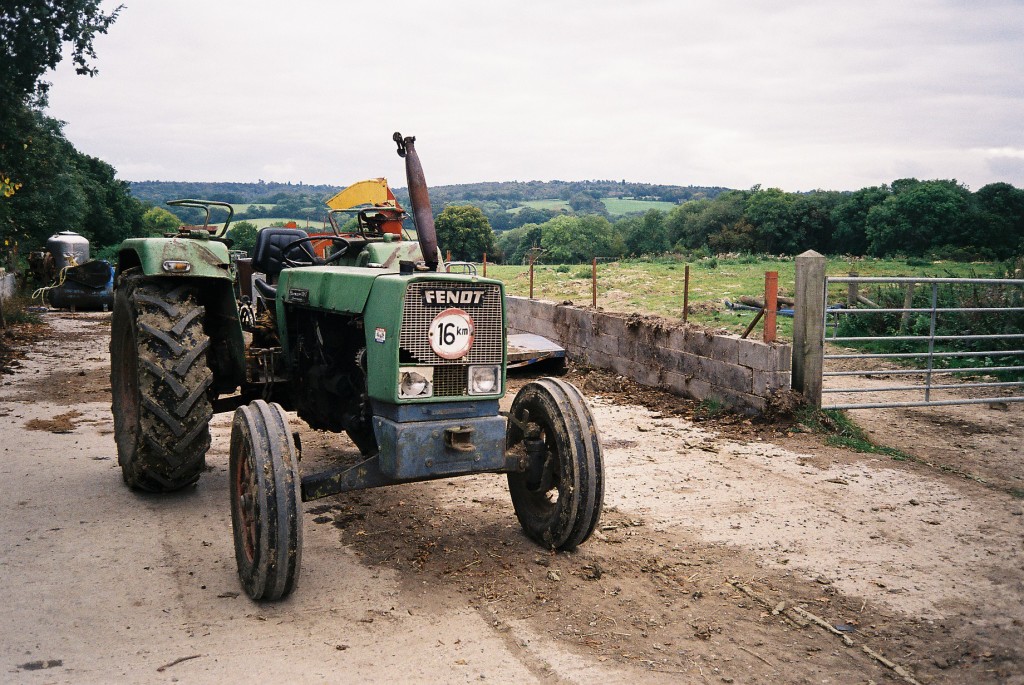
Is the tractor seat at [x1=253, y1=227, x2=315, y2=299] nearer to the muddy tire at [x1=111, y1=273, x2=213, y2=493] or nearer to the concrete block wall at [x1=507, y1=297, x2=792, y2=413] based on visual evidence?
the muddy tire at [x1=111, y1=273, x2=213, y2=493]

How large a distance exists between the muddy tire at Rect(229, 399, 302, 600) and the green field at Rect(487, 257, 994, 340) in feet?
25.4

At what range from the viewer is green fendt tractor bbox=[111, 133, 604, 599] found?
3932 millimetres

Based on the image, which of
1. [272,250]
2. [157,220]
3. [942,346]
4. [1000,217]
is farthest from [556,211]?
[157,220]

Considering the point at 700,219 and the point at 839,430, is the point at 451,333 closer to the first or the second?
the point at 839,430

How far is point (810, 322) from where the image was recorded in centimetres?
750

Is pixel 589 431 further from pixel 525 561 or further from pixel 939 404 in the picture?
pixel 939 404

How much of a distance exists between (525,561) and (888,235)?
1700 inches

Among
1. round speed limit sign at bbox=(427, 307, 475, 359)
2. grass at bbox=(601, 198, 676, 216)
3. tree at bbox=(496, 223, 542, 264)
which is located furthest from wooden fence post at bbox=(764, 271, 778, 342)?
grass at bbox=(601, 198, 676, 216)

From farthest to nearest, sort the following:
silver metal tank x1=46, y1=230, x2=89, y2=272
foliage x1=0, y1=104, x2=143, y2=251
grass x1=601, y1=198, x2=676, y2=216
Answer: grass x1=601, y1=198, x2=676, y2=216 → silver metal tank x1=46, y1=230, x2=89, y2=272 → foliage x1=0, y1=104, x2=143, y2=251

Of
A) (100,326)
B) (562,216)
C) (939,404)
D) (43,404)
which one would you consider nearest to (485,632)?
(939,404)

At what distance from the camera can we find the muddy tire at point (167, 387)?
4.80 m

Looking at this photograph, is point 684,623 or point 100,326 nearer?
point 684,623

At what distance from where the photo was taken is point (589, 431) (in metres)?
4.36

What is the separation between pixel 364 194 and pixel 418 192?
4780 millimetres
